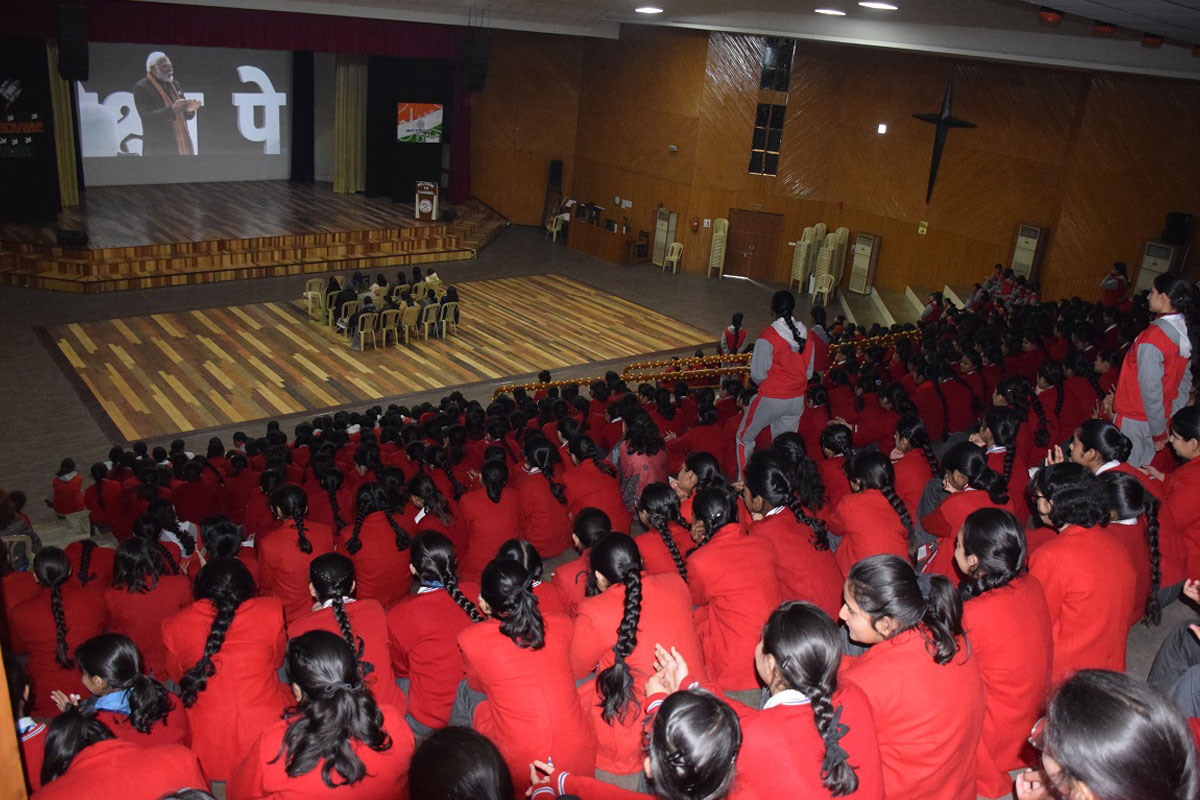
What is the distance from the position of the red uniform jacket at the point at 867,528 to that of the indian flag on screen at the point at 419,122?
1652 centimetres

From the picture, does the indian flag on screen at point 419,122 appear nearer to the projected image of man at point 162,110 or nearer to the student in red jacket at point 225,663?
the projected image of man at point 162,110

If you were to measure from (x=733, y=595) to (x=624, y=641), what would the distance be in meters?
0.77

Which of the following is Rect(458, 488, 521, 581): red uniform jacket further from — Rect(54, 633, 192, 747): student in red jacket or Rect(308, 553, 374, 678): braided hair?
Rect(54, 633, 192, 747): student in red jacket

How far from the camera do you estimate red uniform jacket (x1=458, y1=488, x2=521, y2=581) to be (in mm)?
5473

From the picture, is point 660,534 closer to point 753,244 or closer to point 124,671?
point 124,671

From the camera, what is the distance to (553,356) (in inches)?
523

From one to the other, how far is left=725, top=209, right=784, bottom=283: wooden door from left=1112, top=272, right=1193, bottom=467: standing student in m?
13.1

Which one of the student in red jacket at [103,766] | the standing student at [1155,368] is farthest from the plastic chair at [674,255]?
the student in red jacket at [103,766]

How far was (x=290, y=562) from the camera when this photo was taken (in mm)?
4891

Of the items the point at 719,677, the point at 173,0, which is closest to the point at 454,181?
the point at 173,0

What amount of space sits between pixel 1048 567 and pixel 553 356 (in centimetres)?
1013

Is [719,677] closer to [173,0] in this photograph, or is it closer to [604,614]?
[604,614]

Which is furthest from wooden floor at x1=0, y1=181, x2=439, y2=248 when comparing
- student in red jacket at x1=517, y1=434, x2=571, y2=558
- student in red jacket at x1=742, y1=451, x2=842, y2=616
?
student in red jacket at x1=742, y1=451, x2=842, y2=616

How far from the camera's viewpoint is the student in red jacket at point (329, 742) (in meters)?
2.53
